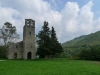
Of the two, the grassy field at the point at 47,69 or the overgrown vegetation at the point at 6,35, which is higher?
the overgrown vegetation at the point at 6,35

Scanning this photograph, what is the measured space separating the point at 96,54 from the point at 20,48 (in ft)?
75.2

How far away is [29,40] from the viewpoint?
42.8m

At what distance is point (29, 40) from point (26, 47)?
7.62ft

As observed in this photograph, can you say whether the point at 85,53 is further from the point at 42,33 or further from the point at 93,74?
the point at 93,74

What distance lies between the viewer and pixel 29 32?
142ft

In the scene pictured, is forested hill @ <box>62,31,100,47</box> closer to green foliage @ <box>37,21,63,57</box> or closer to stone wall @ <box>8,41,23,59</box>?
green foliage @ <box>37,21,63,57</box>

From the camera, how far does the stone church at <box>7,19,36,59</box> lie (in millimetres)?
42166

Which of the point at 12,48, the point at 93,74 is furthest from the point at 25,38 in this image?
the point at 93,74

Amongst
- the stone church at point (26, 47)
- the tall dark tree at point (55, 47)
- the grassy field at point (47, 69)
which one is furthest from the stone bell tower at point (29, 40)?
the grassy field at point (47, 69)

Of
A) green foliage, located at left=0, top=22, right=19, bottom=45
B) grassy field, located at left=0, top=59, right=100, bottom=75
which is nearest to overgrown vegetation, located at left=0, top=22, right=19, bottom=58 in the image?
green foliage, located at left=0, top=22, right=19, bottom=45

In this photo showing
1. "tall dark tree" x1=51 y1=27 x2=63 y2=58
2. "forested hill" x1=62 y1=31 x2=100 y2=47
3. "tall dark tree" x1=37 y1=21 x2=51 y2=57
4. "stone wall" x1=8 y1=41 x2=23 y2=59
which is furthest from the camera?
"forested hill" x1=62 y1=31 x2=100 y2=47

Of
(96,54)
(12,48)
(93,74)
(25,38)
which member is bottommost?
(93,74)

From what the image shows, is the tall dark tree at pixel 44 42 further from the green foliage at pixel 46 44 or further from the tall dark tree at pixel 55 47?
the tall dark tree at pixel 55 47

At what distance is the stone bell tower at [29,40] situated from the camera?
139ft
